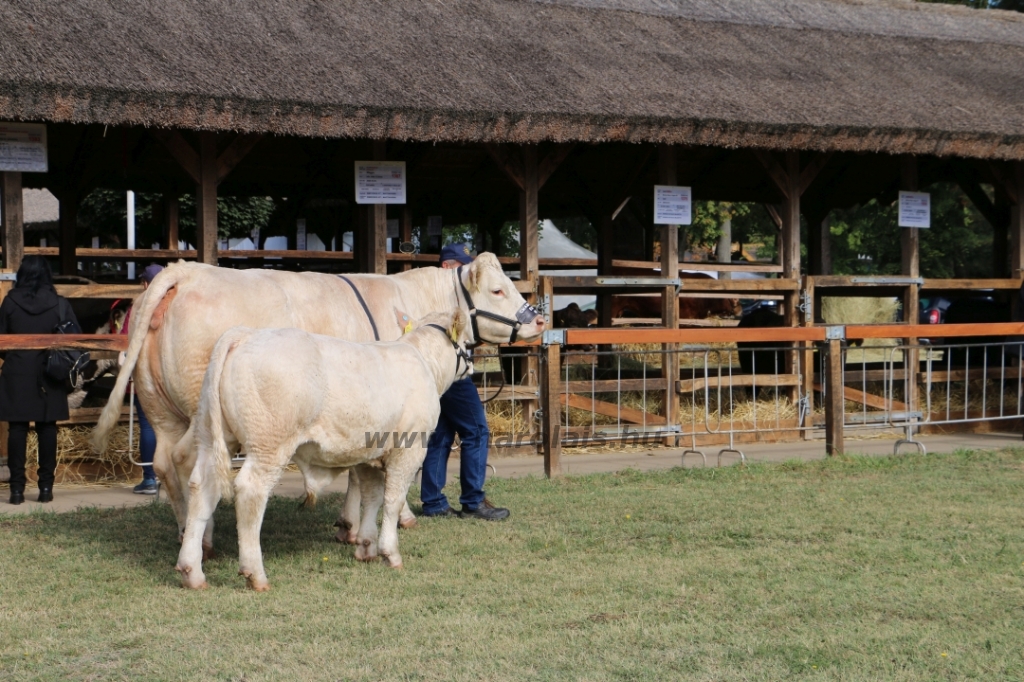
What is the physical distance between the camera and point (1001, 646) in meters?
4.90

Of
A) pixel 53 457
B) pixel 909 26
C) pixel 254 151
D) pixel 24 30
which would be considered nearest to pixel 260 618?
Result: pixel 53 457

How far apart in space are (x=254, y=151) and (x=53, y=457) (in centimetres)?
593

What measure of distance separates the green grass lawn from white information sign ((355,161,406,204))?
377 cm

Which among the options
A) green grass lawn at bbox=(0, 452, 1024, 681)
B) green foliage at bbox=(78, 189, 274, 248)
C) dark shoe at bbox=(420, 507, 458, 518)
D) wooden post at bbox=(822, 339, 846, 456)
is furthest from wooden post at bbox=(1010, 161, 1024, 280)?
green foliage at bbox=(78, 189, 274, 248)

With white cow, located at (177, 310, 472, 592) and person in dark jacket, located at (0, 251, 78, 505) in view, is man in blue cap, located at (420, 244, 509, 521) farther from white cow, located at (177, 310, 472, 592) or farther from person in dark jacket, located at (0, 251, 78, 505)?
person in dark jacket, located at (0, 251, 78, 505)

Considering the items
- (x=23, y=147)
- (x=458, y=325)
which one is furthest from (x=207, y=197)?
(x=458, y=325)

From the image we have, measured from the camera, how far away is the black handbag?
28.8 feet

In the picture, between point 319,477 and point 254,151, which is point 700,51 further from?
point 319,477

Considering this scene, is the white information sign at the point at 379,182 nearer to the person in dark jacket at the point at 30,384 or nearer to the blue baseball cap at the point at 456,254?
the blue baseball cap at the point at 456,254

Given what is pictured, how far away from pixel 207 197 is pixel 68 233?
4248 mm

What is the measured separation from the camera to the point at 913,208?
13773mm

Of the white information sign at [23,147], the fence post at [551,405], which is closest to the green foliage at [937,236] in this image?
the fence post at [551,405]

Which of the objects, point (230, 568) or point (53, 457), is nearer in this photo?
point (230, 568)

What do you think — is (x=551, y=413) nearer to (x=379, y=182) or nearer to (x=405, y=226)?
(x=379, y=182)
